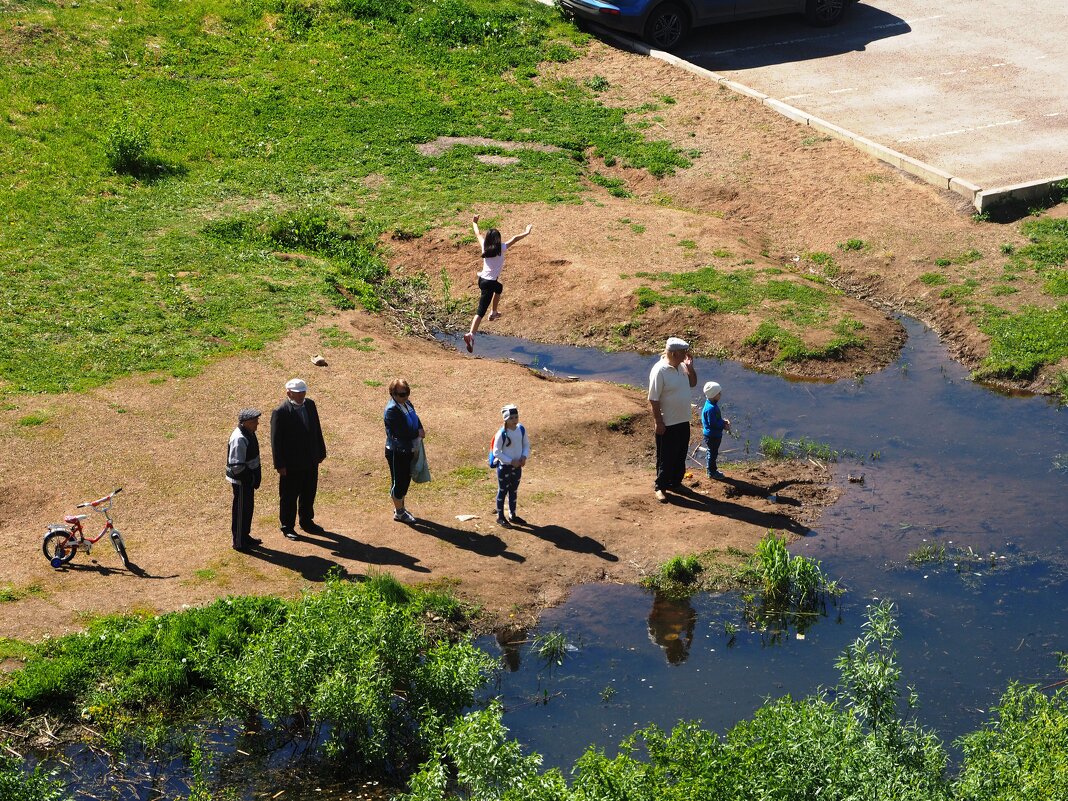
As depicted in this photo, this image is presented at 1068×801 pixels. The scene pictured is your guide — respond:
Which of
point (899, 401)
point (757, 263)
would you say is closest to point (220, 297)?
point (757, 263)

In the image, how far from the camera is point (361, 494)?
12805 millimetres

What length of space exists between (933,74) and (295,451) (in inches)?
631

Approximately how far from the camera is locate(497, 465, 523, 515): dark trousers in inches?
469

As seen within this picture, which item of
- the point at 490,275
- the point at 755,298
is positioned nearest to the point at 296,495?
the point at 490,275

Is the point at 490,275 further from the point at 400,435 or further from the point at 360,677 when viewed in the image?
the point at 360,677

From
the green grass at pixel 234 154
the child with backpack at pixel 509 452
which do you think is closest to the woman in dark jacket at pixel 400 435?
the child with backpack at pixel 509 452

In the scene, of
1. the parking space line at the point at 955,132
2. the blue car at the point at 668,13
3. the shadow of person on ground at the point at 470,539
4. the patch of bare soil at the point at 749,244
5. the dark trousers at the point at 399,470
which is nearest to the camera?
the shadow of person on ground at the point at 470,539

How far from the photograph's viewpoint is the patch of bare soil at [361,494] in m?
11.1

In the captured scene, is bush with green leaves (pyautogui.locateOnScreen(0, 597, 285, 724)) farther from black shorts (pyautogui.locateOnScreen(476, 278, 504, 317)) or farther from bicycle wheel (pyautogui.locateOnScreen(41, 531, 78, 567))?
black shorts (pyautogui.locateOnScreen(476, 278, 504, 317))

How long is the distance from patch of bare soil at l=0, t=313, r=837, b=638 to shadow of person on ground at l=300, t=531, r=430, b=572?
21 millimetres

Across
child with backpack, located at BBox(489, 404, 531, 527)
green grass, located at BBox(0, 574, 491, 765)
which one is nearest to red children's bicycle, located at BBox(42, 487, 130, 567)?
green grass, located at BBox(0, 574, 491, 765)

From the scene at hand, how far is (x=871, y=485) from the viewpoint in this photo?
13078 mm

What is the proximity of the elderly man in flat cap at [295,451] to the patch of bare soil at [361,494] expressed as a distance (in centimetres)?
31

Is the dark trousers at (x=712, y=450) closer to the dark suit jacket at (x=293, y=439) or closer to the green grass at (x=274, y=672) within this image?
the dark suit jacket at (x=293, y=439)
